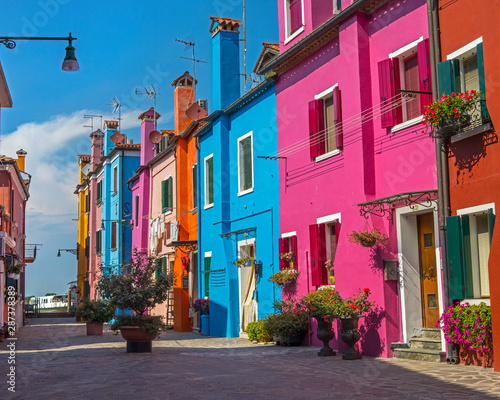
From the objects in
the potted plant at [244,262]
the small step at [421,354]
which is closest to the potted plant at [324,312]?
the small step at [421,354]

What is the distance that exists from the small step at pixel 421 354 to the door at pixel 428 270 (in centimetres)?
70

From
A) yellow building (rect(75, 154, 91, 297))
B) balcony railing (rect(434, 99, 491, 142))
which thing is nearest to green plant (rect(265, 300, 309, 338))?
balcony railing (rect(434, 99, 491, 142))

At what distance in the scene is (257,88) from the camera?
61.3ft

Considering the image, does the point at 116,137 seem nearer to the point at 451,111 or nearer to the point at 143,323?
the point at 143,323

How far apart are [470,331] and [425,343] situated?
1722 millimetres

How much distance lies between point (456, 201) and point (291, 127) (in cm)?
663

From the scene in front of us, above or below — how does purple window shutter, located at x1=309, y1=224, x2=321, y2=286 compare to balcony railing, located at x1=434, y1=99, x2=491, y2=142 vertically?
below

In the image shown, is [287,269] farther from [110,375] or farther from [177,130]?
[177,130]

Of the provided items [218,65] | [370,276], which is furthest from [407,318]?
[218,65]

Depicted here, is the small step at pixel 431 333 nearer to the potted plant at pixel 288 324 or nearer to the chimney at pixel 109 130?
the potted plant at pixel 288 324

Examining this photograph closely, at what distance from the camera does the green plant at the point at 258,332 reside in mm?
16938

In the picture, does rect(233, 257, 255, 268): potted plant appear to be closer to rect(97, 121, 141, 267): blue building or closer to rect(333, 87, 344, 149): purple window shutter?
rect(333, 87, 344, 149): purple window shutter

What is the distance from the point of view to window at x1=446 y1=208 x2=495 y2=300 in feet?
34.9

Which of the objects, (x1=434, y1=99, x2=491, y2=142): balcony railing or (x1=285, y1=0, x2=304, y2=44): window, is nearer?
(x1=434, y1=99, x2=491, y2=142): balcony railing
